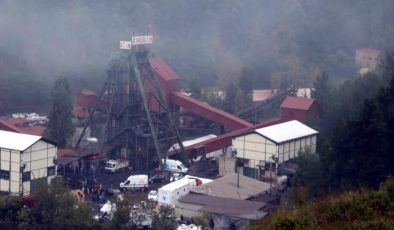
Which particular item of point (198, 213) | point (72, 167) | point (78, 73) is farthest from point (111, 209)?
point (78, 73)

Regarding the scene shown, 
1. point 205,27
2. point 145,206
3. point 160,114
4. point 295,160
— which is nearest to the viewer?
point 145,206

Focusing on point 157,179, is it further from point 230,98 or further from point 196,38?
point 196,38

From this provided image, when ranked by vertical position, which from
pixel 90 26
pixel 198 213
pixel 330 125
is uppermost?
→ pixel 90 26

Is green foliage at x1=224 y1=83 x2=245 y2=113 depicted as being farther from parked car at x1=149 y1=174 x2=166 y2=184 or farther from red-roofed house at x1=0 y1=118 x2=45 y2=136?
parked car at x1=149 y1=174 x2=166 y2=184

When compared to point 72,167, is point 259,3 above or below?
Answer: above

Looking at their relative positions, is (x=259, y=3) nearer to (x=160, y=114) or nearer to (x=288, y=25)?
(x=288, y=25)

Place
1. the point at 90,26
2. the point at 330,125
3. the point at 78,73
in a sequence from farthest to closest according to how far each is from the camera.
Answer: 1. the point at 90,26
2. the point at 78,73
3. the point at 330,125

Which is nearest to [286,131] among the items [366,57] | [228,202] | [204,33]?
[228,202]

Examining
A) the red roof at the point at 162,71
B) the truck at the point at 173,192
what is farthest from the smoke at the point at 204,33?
the truck at the point at 173,192
